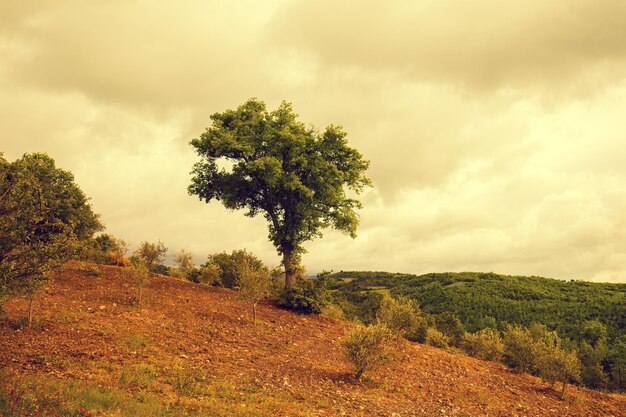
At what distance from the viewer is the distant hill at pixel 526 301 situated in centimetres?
8244

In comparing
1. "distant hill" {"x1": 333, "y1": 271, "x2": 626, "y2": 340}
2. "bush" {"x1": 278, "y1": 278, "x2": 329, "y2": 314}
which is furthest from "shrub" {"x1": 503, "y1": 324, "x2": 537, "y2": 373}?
"distant hill" {"x1": 333, "y1": 271, "x2": 626, "y2": 340}

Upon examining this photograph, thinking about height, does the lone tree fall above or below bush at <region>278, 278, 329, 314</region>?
above

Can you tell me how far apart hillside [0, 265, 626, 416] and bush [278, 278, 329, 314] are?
2045 millimetres

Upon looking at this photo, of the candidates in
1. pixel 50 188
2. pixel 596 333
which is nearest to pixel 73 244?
pixel 50 188

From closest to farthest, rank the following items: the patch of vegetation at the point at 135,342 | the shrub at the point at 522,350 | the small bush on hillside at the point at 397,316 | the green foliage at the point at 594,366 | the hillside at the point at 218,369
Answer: the hillside at the point at 218,369
the patch of vegetation at the point at 135,342
the shrub at the point at 522,350
the small bush on hillside at the point at 397,316
the green foliage at the point at 594,366

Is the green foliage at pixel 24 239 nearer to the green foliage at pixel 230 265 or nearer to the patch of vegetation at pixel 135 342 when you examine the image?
the patch of vegetation at pixel 135 342

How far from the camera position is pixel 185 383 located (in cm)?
1140

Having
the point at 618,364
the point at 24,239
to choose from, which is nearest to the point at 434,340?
the point at 24,239

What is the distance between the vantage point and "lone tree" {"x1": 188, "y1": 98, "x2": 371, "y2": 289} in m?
27.1

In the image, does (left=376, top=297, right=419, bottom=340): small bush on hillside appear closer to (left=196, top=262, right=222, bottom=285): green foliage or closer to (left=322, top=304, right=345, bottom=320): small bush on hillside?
(left=322, top=304, right=345, bottom=320): small bush on hillside

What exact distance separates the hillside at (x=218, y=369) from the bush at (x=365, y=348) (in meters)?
0.68

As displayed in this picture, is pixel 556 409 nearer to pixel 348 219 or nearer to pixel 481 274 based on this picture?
pixel 348 219

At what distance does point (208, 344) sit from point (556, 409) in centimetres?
1493

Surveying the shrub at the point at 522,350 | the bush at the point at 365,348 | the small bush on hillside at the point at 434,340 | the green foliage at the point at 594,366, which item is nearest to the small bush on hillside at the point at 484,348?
the small bush on hillside at the point at 434,340
